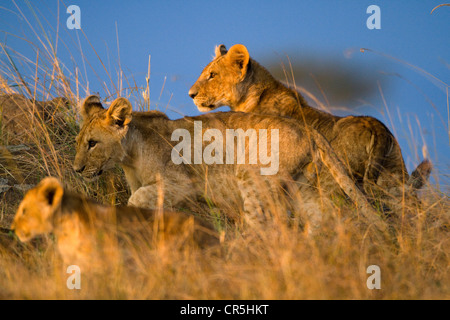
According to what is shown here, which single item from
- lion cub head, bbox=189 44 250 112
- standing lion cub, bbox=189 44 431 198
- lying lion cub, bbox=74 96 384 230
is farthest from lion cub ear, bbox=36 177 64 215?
lion cub head, bbox=189 44 250 112

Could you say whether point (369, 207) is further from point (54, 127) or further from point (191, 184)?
point (54, 127)

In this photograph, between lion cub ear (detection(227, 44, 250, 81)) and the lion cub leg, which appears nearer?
the lion cub leg

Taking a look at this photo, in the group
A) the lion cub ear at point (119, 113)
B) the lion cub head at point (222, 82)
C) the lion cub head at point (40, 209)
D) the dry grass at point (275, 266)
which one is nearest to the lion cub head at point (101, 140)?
the lion cub ear at point (119, 113)

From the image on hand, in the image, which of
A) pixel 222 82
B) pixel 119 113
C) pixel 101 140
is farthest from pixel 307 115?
pixel 101 140

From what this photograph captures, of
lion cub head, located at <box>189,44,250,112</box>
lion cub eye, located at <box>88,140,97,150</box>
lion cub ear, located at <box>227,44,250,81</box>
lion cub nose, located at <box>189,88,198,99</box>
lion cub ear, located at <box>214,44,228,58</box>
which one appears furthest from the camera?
lion cub ear, located at <box>214,44,228,58</box>

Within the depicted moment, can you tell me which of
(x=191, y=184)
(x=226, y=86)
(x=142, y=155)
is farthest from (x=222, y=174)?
(x=226, y=86)

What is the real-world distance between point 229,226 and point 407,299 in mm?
3085

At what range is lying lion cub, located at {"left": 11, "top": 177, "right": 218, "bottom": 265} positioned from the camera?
4.76 meters

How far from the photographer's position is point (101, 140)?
23.3 ft

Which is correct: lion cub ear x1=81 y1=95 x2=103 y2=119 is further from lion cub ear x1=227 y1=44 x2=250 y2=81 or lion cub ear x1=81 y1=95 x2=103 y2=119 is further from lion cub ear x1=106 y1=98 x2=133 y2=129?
lion cub ear x1=227 y1=44 x2=250 y2=81

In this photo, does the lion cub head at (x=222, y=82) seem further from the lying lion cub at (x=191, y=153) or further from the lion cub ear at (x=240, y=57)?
the lying lion cub at (x=191, y=153)

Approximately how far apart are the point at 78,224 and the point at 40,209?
0.34 meters

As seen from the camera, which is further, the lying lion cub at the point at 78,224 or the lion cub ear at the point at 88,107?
the lion cub ear at the point at 88,107

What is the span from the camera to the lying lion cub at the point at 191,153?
6867 millimetres
